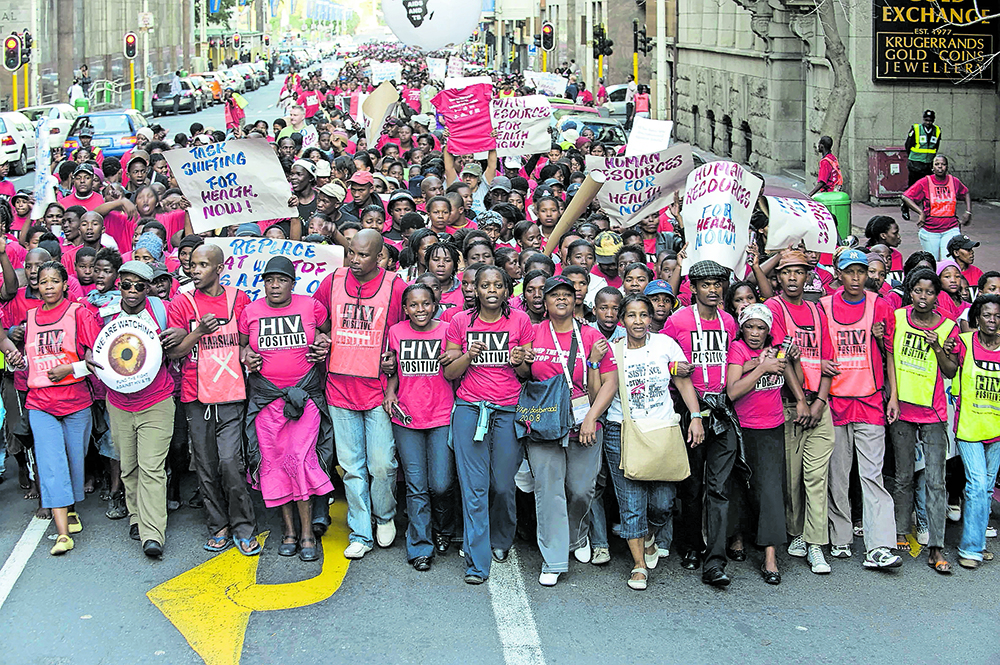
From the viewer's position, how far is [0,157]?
2825 cm

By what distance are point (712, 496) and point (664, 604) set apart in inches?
27.0

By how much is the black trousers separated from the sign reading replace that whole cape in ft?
35.6

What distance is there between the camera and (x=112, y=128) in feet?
107

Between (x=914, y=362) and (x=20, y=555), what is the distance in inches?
207

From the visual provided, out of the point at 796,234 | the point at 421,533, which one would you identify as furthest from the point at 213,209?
the point at 796,234

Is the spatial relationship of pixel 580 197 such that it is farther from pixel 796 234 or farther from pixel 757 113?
pixel 757 113

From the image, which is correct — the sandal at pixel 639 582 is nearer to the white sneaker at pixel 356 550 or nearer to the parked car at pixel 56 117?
the white sneaker at pixel 356 550

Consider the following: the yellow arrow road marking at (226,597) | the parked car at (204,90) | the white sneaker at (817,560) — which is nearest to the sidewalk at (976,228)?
the white sneaker at (817,560)

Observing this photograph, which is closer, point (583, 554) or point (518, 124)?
point (583, 554)

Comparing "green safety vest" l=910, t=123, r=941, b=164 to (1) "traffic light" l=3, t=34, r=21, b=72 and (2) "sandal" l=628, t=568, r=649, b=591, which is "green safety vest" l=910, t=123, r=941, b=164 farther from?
(1) "traffic light" l=3, t=34, r=21, b=72

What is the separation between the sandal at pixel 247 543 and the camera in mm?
7251

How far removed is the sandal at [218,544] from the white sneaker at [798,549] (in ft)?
10.7

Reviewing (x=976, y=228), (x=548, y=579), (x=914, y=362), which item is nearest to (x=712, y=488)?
(x=548, y=579)

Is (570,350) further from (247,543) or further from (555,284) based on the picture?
(247,543)
